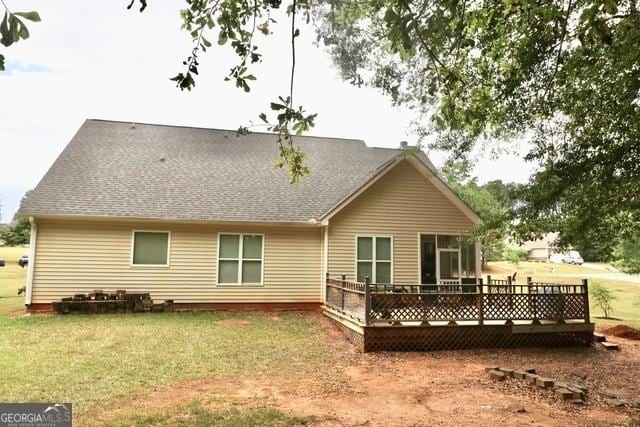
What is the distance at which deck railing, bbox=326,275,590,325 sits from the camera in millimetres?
9914

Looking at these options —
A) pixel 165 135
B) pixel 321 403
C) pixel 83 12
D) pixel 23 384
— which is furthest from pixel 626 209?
pixel 165 135

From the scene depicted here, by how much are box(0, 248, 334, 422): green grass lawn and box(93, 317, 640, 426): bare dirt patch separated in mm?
609

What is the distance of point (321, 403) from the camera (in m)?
5.98

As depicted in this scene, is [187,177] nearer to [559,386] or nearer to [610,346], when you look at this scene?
[559,386]

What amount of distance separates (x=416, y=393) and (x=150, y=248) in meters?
10.2

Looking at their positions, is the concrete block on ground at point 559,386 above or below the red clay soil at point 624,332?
above

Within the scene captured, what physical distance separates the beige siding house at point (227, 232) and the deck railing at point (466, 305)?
3.57m

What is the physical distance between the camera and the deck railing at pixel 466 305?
32.5ft

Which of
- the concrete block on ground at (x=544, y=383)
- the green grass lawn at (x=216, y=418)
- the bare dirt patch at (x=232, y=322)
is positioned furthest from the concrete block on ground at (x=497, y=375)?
the bare dirt patch at (x=232, y=322)

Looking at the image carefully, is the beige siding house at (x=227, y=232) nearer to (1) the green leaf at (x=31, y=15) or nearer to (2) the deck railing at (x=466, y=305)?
(2) the deck railing at (x=466, y=305)

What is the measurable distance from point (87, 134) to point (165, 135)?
294 centimetres

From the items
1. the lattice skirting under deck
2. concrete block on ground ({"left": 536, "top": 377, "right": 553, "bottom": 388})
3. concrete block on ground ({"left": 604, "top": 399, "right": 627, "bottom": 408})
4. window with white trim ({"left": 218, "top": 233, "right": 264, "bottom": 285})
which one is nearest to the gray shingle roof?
window with white trim ({"left": 218, "top": 233, "right": 264, "bottom": 285})

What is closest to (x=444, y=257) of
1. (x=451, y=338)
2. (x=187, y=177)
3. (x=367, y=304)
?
(x=451, y=338)

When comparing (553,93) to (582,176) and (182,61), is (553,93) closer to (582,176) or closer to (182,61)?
(582,176)
